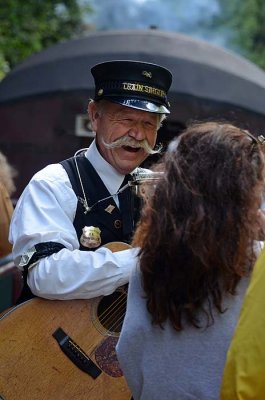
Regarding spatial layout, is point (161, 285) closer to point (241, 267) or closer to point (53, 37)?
point (241, 267)

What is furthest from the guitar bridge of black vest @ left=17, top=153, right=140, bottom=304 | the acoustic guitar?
black vest @ left=17, top=153, right=140, bottom=304

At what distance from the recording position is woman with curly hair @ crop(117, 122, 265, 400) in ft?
6.06

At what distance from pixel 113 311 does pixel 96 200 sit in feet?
1.38

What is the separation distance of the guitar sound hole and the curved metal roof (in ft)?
16.4

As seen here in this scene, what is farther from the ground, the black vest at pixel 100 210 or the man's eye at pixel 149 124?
the man's eye at pixel 149 124

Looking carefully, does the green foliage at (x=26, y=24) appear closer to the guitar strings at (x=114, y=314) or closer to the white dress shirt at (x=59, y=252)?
the white dress shirt at (x=59, y=252)

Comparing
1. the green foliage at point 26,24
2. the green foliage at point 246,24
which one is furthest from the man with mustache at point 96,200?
the green foliage at point 246,24

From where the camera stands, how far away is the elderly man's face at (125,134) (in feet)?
9.42

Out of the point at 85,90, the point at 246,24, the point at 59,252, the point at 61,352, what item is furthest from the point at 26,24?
the point at 246,24

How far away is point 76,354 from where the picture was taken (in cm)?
257

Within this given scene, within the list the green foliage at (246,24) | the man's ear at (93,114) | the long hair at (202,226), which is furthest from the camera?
the green foliage at (246,24)

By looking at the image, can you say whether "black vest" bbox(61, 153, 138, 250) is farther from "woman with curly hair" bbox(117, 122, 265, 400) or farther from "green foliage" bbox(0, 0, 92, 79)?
"green foliage" bbox(0, 0, 92, 79)

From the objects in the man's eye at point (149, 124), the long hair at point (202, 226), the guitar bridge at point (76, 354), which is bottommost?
the guitar bridge at point (76, 354)

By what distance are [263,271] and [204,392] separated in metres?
0.39
